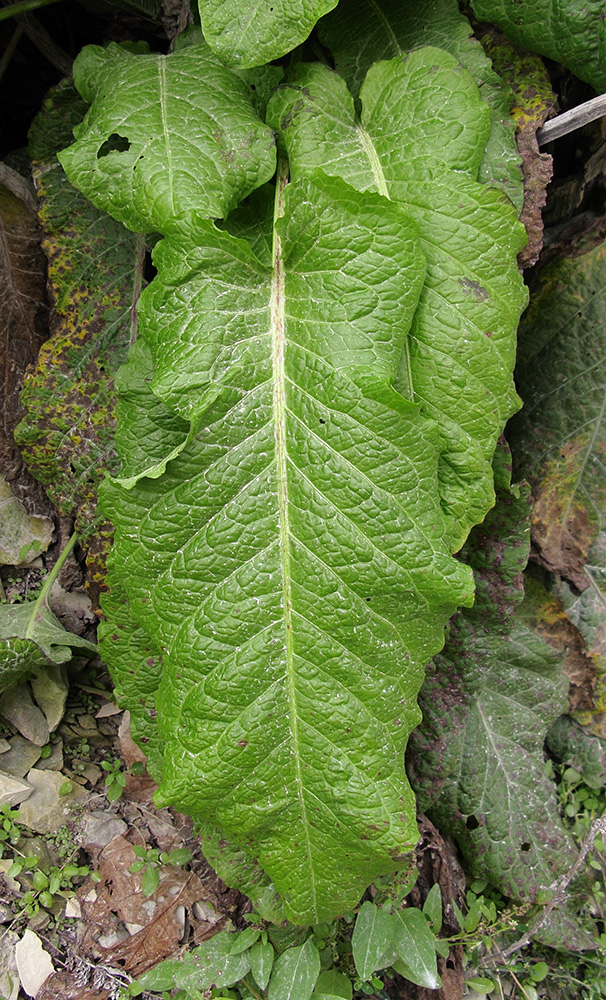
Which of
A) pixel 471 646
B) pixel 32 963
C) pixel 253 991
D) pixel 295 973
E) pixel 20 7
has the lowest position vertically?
pixel 32 963

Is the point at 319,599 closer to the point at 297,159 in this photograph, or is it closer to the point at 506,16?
the point at 297,159

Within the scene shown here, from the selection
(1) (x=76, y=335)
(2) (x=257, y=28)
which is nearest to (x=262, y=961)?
(1) (x=76, y=335)

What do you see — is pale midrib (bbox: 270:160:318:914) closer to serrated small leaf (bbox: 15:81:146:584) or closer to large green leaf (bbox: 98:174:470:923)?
large green leaf (bbox: 98:174:470:923)

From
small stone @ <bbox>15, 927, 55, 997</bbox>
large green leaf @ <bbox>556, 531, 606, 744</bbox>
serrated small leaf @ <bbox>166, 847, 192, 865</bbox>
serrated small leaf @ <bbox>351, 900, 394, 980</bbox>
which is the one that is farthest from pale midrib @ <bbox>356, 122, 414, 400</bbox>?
small stone @ <bbox>15, 927, 55, 997</bbox>

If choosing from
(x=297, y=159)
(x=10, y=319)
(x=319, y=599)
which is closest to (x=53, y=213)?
(x=10, y=319)

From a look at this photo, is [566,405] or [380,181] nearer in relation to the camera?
[380,181]

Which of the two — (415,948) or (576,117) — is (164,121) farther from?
(415,948)

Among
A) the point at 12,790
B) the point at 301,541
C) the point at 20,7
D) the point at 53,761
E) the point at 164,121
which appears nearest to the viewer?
the point at 301,541
